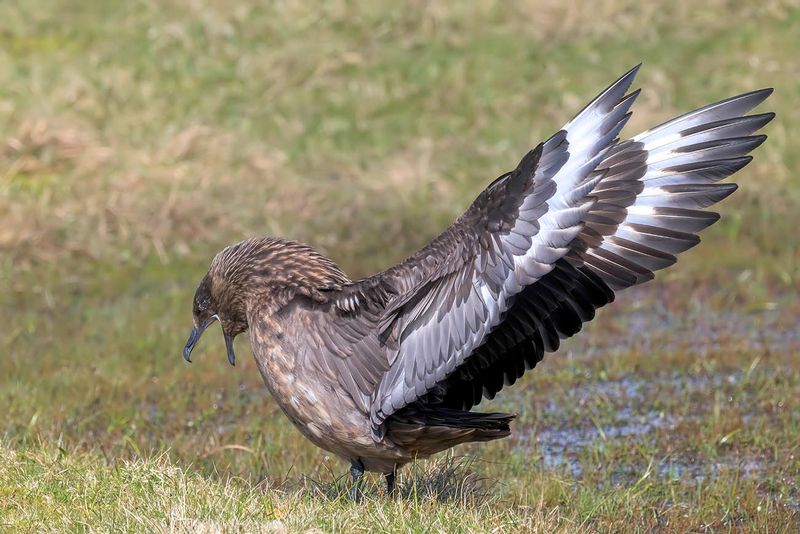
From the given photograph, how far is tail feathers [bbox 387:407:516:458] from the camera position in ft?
16.4

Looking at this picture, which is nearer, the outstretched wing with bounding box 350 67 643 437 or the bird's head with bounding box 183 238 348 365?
the outstretched wing with bounding box 350 67 643 437

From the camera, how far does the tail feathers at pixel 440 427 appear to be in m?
5.00

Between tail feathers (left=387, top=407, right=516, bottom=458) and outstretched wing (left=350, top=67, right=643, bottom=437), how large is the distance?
0.15 meters

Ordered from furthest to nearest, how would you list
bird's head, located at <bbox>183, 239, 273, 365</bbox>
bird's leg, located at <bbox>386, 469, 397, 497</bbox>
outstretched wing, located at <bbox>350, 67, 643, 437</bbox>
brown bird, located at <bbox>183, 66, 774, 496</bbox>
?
bird's head, located at <bbox>183, 239, 273, 365</bbox> < bird's leg, located at <bbox>386, 469, 397, 497</bbox> < brown bird, located at <bbox>183, 66, 774, 496</bbox> < outstretched wing, located at <bbox>350, 67, 643, 437</bbox>

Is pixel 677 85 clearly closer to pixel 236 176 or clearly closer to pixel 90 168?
pixel 236 176

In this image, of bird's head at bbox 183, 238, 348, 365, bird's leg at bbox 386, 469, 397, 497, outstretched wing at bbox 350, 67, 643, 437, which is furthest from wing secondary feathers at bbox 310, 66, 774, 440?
bird's leg at bbox 386, 469, 397, 497

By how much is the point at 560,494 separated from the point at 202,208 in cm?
531

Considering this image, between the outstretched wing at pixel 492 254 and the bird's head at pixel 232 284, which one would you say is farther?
the bird's head at pixel 232 284

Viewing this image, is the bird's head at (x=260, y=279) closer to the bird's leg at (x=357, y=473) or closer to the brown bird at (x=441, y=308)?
the brown bird at (x=441, y=308)

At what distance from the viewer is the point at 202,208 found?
10281mm

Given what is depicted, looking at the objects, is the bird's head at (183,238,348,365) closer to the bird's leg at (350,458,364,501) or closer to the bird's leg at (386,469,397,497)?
the bird's leg at (350,458,364,501)

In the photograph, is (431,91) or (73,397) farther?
(431,91)

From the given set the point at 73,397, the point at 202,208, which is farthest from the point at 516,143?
the point at 73,397

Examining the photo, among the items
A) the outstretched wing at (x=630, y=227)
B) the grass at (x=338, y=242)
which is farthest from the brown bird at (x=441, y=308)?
the grass at (x=338, y=242)
